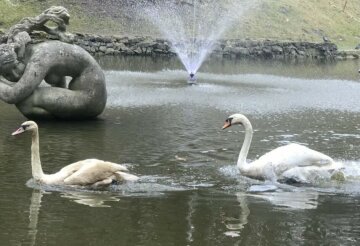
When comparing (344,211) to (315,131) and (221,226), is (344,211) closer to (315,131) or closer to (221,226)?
(221,226)

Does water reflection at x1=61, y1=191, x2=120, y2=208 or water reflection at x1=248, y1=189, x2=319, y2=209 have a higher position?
water reflection at x1=61, y1=191, x2=120, y2=208

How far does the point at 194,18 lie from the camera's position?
6456 centimetres

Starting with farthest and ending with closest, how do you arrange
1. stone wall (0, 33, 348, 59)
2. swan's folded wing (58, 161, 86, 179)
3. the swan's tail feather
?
stone wall (0, 33, 348, 59)
the swan's tail feather
swan's folded wing (58, 161, 86, 179)

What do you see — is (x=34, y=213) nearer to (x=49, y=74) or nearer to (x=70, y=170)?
A: (x=70, y=170)

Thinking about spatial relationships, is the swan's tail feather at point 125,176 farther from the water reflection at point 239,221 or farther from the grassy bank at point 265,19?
the grassy bank at point 265,19

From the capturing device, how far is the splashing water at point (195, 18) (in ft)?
193

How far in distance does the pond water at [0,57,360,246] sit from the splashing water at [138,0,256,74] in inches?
1412

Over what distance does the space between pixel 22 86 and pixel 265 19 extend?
191ft

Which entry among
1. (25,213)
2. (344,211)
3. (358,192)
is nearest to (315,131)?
(358,192)

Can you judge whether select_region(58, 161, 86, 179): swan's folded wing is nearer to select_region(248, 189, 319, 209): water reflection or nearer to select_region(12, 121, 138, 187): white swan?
select_region(12, 121, 138, 187): white swan

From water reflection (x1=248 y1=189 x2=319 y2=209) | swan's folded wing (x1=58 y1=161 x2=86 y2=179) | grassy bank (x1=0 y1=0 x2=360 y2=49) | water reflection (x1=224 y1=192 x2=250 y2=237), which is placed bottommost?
water reflection (x1=224 y1=192 x2=250 y2=237)

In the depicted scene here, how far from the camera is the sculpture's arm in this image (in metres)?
16.2

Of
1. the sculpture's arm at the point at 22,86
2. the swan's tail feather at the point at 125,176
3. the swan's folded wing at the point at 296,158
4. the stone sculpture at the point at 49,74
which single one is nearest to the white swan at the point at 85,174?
the swan's tail feather at the point at 125,176

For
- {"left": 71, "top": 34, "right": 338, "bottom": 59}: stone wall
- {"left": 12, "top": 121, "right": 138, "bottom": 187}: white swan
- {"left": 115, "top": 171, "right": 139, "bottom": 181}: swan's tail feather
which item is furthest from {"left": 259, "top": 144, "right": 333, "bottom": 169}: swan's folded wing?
{"left": 71, "top": 34, "right": 338, "bottom": 59}: stone wall
